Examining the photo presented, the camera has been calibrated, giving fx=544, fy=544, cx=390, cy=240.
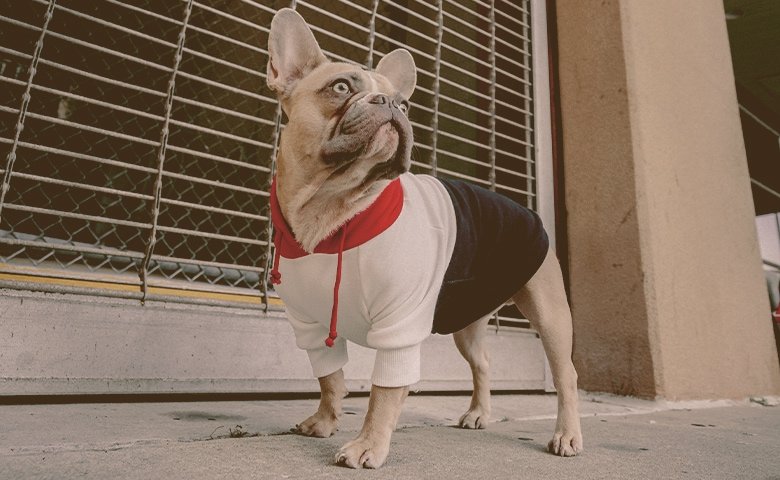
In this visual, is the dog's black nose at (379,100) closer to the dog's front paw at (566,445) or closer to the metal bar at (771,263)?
the dog's front paw at (566,445)

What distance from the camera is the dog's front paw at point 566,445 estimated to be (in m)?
1.62

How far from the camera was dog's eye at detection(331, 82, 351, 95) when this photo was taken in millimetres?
1645

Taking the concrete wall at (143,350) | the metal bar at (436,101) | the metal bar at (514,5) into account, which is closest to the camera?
the concrete wall at (143,350)

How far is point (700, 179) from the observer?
357 cm

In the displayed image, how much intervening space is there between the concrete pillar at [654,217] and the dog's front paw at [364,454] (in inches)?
84.3

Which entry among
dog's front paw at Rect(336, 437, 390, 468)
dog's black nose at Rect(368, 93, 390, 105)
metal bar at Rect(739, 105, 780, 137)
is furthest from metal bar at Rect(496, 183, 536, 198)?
metal bar at Rect(739, 105, 780, 137)

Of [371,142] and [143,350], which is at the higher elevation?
[371,142]

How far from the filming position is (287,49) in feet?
5.82

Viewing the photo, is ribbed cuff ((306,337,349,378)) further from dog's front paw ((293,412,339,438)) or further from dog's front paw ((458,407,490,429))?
dog's front paw ((458,407,490,429))

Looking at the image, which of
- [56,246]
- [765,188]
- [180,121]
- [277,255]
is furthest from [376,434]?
[765,188]

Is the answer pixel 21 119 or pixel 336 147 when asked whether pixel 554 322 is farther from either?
pixel 21 119

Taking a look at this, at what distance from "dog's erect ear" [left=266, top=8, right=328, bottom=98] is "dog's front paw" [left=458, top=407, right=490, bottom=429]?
4.36ft

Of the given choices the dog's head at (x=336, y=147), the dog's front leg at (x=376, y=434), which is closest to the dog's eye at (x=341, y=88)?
the dog's head at (x=336, y=147)

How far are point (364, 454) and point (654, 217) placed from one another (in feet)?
8.22
